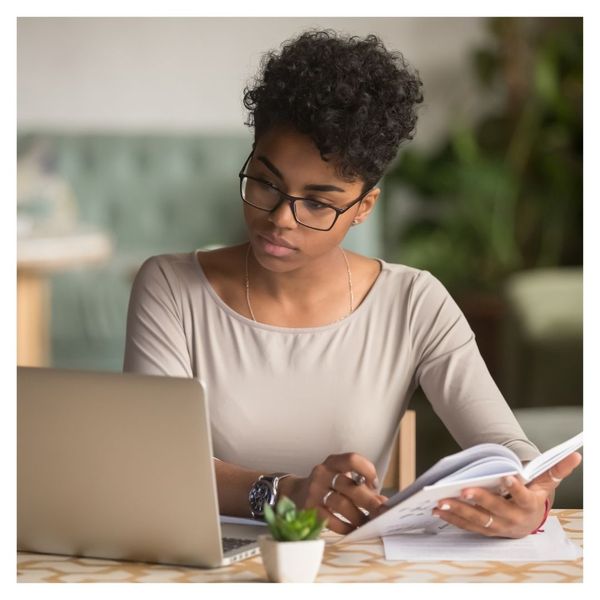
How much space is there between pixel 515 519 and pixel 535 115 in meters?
4.52

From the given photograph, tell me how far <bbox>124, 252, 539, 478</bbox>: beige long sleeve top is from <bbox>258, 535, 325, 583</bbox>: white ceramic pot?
0.61 meters

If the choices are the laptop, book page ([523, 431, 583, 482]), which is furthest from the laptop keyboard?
book page ([523, 431, 583, 482])

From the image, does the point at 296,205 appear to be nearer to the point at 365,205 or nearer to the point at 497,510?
the point at 365,205

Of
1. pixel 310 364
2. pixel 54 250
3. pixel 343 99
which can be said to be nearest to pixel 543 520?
pixel 310 364

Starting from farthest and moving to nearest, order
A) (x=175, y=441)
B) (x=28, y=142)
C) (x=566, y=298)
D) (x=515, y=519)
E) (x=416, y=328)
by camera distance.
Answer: (x=28, y=142) < (x=566, y=298) < (x=416, y=328) < (x=515, y=519) < (x=175, y=441)

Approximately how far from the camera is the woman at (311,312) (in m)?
1.63

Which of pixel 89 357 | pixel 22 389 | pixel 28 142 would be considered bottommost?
pixel 89 357

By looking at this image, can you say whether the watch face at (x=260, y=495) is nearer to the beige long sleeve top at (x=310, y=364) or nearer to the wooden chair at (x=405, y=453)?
the beige long sleeve top at (x=310, y=364)

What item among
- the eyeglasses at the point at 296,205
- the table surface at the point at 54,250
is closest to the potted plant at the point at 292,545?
the eyeglasses at the point at 296,205

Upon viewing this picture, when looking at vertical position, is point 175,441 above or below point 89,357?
above

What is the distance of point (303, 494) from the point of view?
1469 mm

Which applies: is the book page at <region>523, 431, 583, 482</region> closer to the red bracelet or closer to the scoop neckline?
the red bracelet
